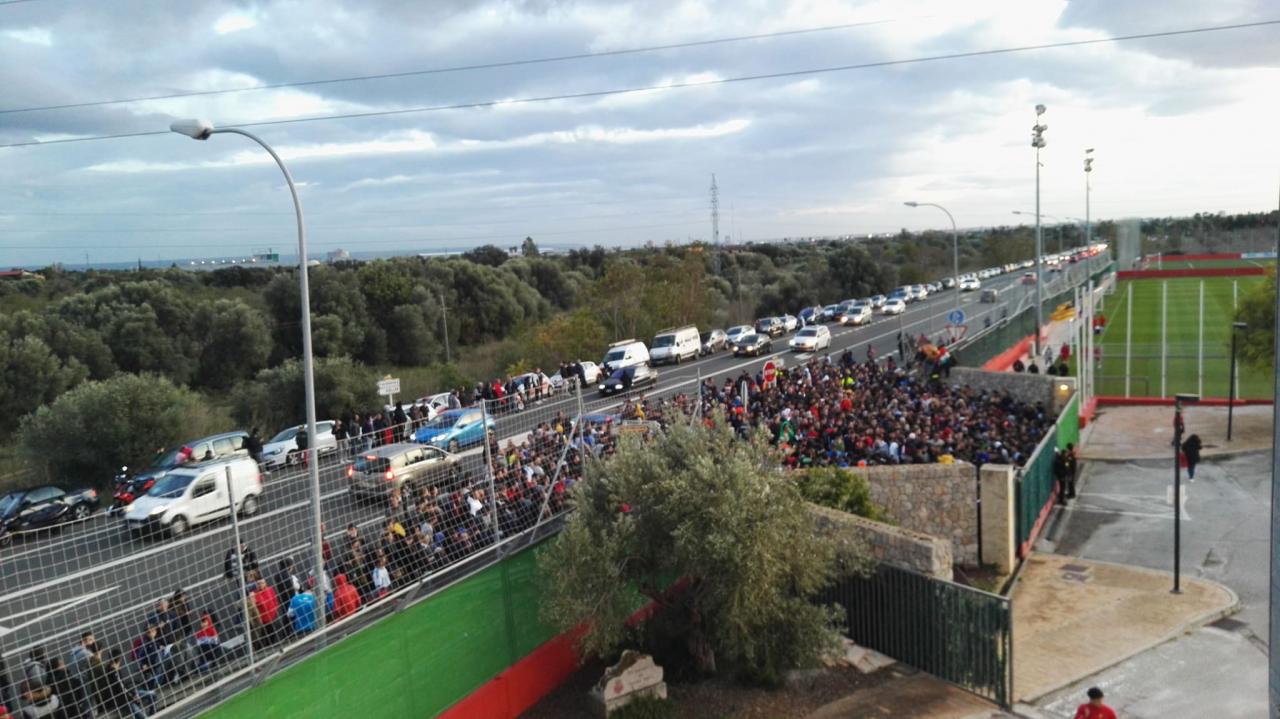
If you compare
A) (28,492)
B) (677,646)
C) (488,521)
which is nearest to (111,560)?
(488,521)

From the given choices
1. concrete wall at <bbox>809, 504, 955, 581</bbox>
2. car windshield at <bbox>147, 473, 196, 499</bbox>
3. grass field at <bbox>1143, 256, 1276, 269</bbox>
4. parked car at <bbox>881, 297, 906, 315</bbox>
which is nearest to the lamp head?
car windshield at <bbox>147, 473, 196, 499</bbox>

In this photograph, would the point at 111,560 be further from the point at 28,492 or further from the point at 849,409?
the point at 849,409

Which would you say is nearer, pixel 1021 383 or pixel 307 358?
pixel 307 358

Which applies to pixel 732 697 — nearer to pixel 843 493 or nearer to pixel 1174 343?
pixel 843 493

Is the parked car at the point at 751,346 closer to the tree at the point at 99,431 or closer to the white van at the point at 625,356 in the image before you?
the white van at the point at 625,356

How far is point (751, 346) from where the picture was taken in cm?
4828

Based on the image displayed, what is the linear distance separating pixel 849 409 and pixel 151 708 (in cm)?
1831

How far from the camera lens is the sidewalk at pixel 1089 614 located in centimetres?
1212

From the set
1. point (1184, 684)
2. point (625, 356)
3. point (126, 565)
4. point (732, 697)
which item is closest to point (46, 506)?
point (126, 565)

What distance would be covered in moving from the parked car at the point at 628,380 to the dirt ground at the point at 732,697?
14532 millimetres

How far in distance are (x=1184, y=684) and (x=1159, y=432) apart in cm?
1991

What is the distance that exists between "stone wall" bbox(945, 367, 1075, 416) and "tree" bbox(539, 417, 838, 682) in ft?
59.8

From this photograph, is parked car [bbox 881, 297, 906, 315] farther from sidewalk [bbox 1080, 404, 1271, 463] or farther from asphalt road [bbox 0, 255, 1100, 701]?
asphalt road [bbox 0, 255, 1100, 701]

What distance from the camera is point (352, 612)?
28.2 feet
